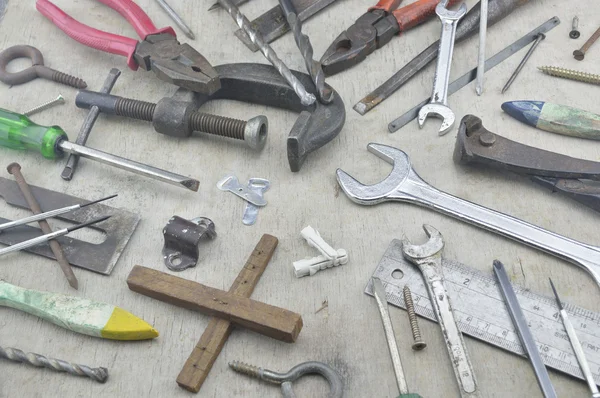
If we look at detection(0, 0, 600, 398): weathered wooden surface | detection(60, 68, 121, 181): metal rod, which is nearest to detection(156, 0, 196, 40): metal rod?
detection(0, 0, 600, 398): weathered wooden surface

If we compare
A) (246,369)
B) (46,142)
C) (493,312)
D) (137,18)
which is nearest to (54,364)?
Answer: (246,369)

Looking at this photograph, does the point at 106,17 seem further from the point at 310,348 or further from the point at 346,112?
the point at 310,348

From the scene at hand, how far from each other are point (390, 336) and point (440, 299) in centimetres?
16

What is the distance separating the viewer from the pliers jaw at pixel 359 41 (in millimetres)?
2176

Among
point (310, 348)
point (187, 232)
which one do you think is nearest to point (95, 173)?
point (187, 232)

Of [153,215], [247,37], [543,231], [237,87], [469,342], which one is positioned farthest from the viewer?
[247,37]

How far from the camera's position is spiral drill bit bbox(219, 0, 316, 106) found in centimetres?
197

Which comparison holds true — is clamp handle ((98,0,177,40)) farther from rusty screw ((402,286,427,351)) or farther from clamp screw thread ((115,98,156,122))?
rusty screw ((402,286,427,351))

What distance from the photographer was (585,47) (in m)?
2.18

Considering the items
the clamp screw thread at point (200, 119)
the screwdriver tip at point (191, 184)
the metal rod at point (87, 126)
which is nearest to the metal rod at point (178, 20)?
Answer: the metal rod at point (87, 126)

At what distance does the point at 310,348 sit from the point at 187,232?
1.47ft

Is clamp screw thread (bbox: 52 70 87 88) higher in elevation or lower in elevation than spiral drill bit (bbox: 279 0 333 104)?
higher

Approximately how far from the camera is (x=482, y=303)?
1.62 metres

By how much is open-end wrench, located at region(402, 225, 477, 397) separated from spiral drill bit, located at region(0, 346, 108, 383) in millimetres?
811
